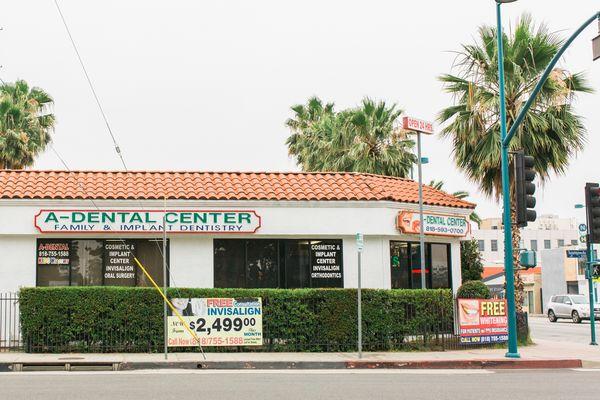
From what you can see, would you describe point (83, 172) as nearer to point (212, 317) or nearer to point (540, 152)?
point (212, 317)

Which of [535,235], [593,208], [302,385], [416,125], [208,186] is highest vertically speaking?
[535,235]

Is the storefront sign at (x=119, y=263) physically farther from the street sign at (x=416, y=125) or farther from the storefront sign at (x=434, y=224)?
the street sign at (x=416, y=125)

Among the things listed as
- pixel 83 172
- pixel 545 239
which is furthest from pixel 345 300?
pixel 545 239

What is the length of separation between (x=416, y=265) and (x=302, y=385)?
991cm

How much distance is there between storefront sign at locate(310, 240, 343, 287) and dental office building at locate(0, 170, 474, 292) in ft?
0.09

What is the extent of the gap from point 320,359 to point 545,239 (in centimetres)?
10073

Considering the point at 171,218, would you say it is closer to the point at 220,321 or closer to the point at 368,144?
the point at 220,321

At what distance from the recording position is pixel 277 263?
805 inches

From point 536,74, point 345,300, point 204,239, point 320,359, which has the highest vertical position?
point 536,74

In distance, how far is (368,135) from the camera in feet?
114

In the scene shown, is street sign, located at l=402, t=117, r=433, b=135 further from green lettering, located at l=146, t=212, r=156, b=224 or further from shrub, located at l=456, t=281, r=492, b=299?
green lettering, located at l=146, t=212, r=156, b=224

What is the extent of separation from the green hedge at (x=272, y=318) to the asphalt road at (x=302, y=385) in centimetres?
285

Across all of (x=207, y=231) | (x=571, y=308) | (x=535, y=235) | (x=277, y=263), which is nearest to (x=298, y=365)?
(x=277, y=263)

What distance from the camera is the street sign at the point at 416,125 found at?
59.2 feet
